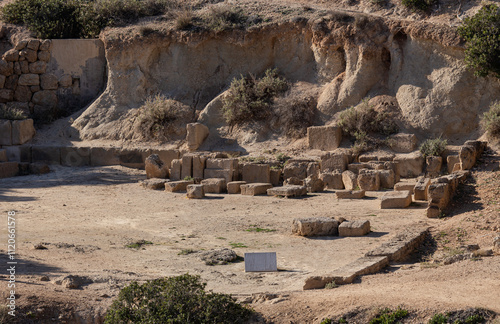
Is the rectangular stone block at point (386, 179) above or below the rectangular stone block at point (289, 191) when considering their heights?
Result: above

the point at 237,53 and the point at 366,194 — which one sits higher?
the point at 237,53

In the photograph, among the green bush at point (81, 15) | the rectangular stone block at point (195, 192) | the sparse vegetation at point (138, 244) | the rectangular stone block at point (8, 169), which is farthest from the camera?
the green bush at point (81, 15)

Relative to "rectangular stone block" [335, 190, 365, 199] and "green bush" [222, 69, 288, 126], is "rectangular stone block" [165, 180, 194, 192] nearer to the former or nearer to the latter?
"green bush" [222, 69, 288, 126]

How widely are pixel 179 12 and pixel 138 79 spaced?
9.15ft

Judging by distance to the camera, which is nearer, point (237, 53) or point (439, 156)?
point (439, 156)

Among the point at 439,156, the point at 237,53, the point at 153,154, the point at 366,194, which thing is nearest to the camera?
the point at 366,194

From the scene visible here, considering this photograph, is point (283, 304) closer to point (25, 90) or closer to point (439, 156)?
point (439, 156)

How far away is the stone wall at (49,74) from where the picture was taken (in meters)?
24.6

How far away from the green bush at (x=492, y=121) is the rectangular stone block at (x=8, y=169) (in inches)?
539

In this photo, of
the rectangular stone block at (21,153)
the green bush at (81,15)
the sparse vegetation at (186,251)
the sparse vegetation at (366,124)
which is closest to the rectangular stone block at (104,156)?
the rectangular stone block at (21,153)

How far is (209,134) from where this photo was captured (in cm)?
2189

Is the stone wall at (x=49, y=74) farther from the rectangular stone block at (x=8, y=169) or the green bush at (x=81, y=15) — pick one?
the rectangular stone block at (x=8, y=169)

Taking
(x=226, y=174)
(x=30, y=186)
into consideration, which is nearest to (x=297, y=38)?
(x=226, y=174)

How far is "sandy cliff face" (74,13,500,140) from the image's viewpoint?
1948 cm
